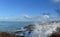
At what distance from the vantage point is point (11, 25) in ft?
16.0

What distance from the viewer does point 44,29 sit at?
497cm

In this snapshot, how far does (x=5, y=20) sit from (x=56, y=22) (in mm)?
1291

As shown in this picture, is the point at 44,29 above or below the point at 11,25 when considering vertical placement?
below

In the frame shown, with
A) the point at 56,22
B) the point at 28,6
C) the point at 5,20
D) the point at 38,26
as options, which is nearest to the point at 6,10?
the point at 5,20

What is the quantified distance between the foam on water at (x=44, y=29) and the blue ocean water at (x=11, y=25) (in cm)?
26

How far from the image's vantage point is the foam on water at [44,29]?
4.93 m

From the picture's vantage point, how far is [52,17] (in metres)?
5.00

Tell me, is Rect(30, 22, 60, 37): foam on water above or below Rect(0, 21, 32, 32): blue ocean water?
below

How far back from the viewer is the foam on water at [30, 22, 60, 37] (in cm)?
493

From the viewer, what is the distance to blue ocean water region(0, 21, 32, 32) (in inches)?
192

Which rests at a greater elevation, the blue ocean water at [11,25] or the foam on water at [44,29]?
the blue ocean water at [11,25]

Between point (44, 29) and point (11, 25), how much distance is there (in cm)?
84

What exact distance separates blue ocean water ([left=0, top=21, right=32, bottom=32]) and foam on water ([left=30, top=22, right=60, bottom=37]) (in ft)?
0.84

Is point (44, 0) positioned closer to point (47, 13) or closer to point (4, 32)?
point (47, 13)
